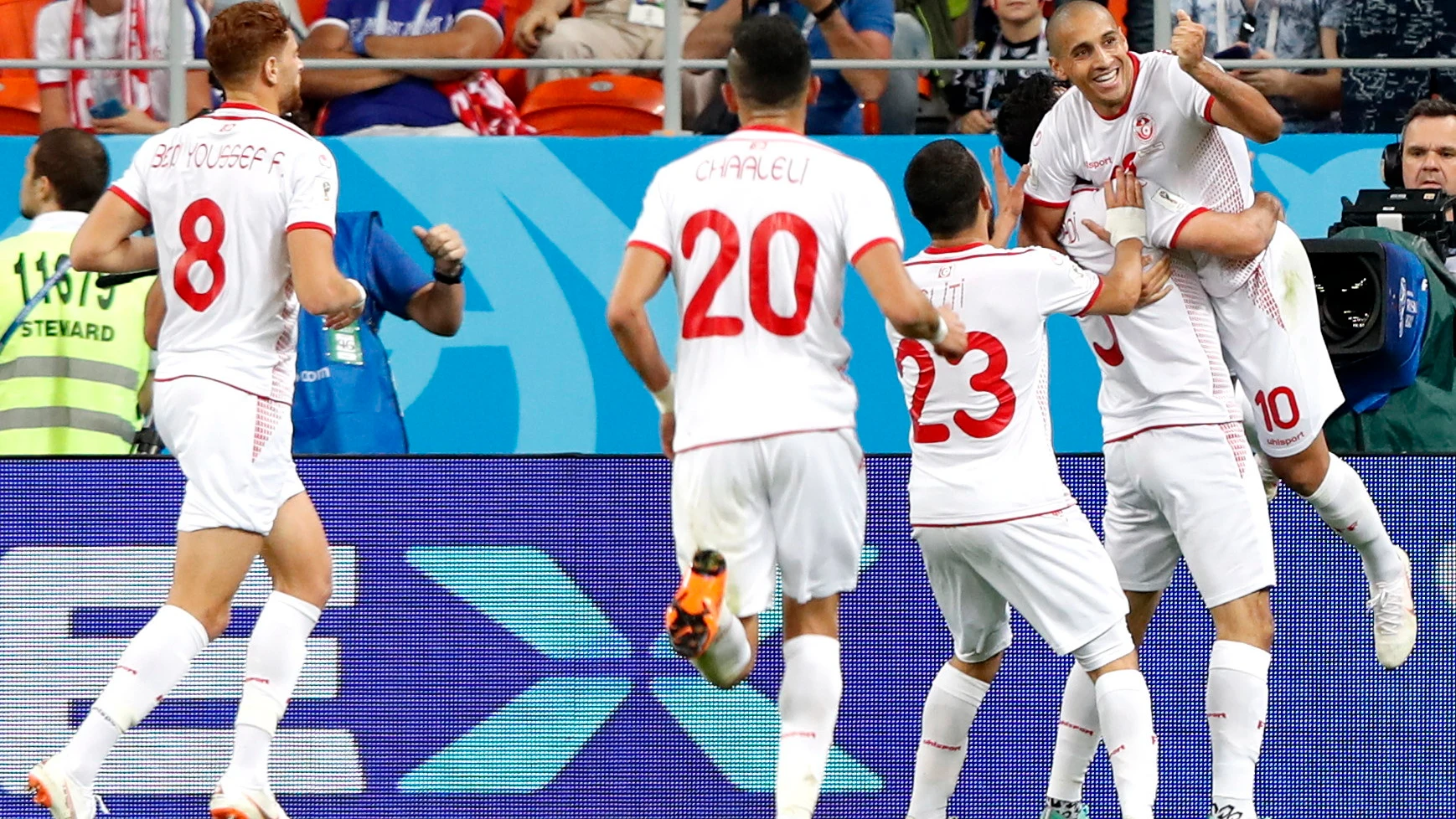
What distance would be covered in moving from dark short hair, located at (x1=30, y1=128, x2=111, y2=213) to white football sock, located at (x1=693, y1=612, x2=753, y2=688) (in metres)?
3.56

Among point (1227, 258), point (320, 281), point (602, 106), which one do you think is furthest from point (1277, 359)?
point (602, 106)

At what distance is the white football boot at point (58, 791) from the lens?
203 inches

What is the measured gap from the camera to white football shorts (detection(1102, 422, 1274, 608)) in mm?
5625

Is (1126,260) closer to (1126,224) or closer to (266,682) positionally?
(1126,224)

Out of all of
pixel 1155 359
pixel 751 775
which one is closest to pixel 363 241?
pixel 751 775

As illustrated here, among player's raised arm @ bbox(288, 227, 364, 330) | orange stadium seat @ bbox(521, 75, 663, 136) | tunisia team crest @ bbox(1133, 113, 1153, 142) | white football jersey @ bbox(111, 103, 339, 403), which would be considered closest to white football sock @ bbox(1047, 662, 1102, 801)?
tunisia team crest @ bbox(1133, 113, 1153, 142)

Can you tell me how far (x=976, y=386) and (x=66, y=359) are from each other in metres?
3.66

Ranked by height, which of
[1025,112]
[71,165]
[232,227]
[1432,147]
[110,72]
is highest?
[1025,112]

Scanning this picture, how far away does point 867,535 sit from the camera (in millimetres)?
6250

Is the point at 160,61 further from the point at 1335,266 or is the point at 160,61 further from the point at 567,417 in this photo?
the point at 1335,266

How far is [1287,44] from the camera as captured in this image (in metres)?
8.84

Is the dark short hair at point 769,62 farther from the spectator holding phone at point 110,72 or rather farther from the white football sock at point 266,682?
the spectator holding phone at point 110,72

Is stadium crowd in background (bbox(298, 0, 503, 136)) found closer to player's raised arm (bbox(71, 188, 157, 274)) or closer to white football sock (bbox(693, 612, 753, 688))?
player's raised arm (bbox(71, 188, 157, 274))

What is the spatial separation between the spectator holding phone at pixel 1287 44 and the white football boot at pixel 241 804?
5209mm
